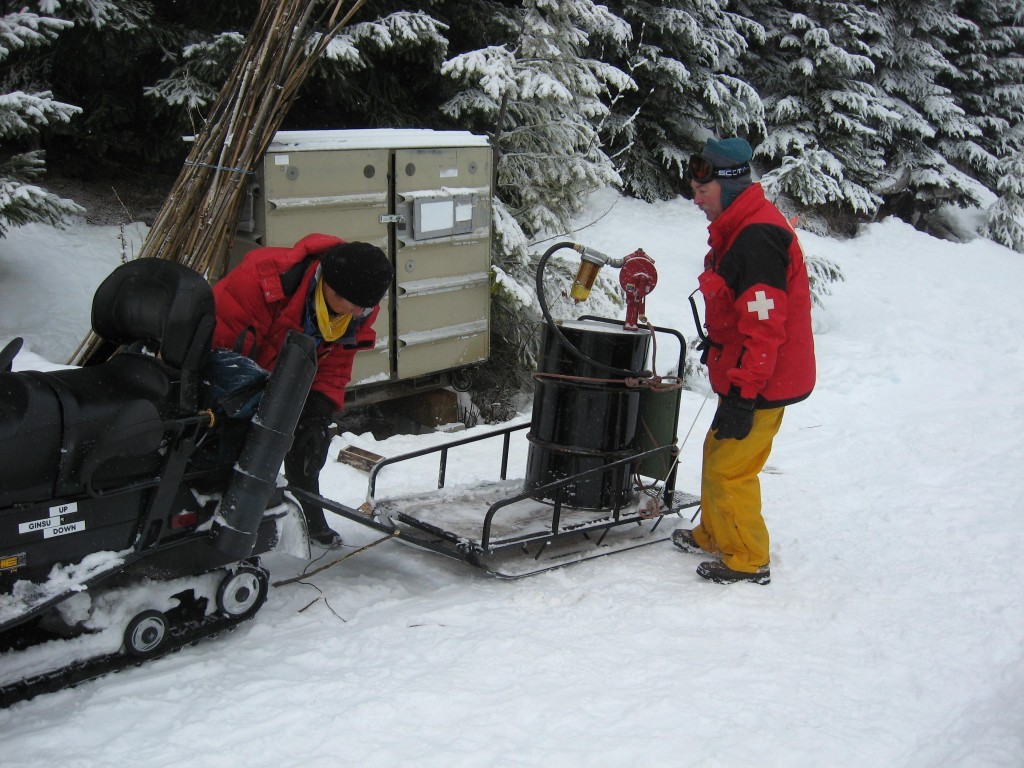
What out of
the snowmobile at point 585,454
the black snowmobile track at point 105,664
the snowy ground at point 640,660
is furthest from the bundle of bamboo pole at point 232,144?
the black snowmobile track at point 105,664

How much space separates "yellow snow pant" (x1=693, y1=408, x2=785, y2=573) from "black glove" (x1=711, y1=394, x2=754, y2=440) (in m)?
0.10

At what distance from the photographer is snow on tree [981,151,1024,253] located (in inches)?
610

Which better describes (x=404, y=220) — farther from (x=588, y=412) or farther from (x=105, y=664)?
(x=105, y=664)

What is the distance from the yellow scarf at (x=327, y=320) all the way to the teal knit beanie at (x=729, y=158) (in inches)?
73.3

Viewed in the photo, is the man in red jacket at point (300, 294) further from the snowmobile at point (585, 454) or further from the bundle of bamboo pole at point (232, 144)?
the bundle of bamboo pole at point (232, 144)

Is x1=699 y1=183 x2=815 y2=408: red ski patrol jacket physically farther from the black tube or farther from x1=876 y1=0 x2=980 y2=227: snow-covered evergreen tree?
x1=876 y1=0 x2=980 y2=227: snow-covered evergreen tree

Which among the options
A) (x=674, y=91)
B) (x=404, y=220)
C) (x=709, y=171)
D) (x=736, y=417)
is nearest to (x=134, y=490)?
(x=736, y=417)

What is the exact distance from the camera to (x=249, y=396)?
12.0ft

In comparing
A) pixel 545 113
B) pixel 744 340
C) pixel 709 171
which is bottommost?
pixel 744 340

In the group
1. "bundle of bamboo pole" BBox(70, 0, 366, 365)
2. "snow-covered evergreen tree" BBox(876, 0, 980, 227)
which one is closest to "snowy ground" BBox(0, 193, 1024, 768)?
"bundle of bamboo pole" BBox(70, 0, 366, 365)

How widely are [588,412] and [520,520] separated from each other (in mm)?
670

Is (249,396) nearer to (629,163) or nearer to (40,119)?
(40,119)

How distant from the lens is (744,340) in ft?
14.1

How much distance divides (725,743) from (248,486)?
1.94 metres
